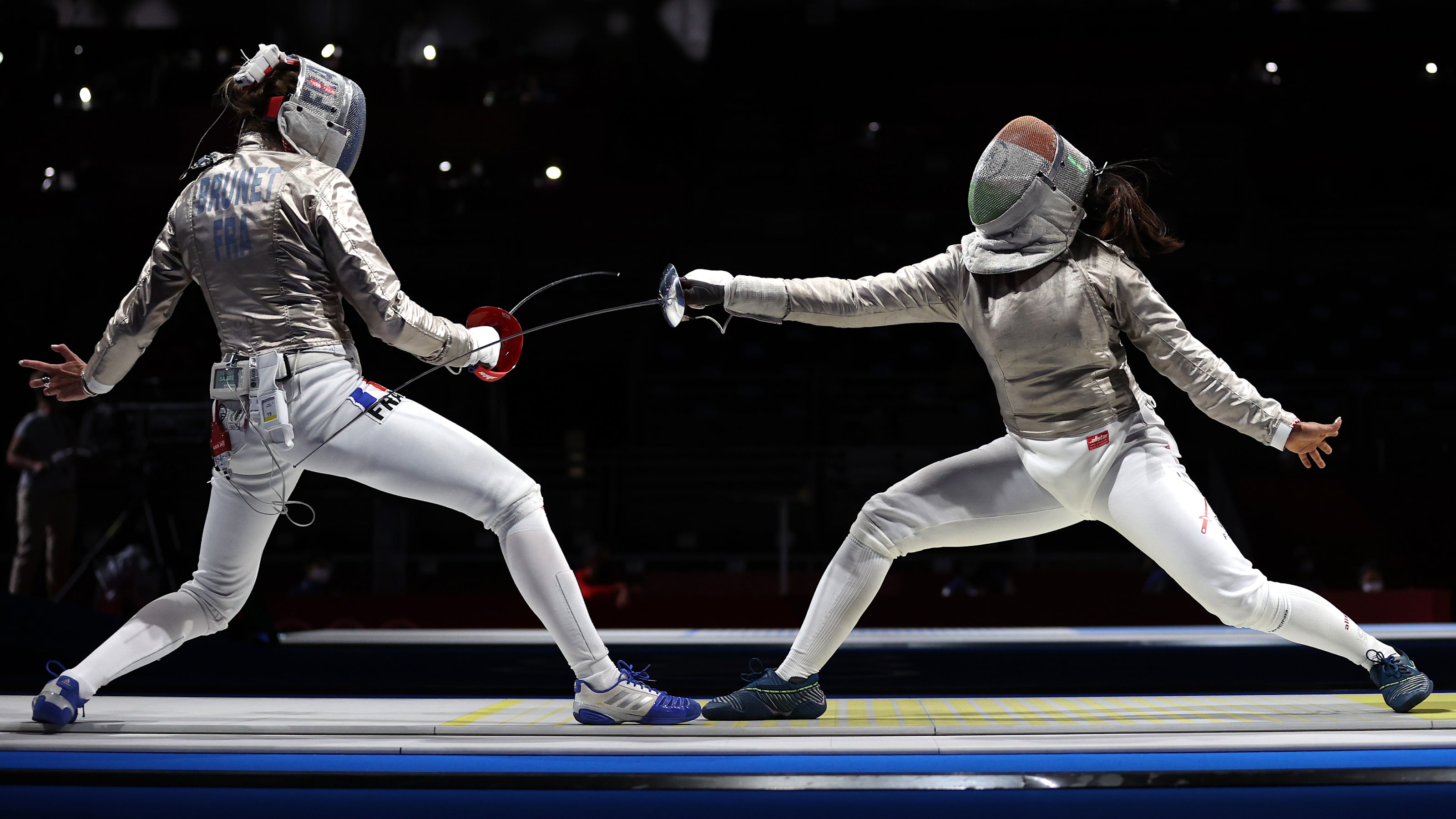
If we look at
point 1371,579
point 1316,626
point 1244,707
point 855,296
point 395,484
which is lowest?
point 1371,579

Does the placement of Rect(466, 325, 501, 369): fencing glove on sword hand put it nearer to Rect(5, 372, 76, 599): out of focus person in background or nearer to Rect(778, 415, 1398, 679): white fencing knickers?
Rect(778, 415, 1398, 679): white fencing knickers

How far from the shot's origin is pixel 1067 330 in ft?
5.76

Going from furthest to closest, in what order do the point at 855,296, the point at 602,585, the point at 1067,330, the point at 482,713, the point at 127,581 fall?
the point at 602,585 < the point at 127,581 < the point at 482,713 < the point at 855,296 < the point at 1067,330

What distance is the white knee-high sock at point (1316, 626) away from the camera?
1.74 meters

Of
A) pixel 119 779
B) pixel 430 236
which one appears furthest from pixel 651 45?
pixel 119 779

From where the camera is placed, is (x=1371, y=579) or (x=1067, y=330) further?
(x=1371, y=579)

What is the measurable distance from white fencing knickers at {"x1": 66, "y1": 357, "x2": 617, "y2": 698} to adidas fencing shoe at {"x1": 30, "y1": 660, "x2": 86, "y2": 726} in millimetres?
14

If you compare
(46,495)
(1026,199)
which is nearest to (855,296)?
(1026,199)

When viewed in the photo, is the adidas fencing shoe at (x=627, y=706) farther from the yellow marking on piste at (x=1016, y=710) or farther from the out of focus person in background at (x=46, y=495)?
the out of focus person in background at (x=46, y=495)

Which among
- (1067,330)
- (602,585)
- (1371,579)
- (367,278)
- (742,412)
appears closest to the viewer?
(367,278)

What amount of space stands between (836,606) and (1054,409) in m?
0.50

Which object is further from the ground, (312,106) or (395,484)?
(312,106)

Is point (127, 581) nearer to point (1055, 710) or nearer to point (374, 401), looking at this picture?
point (374, 401)

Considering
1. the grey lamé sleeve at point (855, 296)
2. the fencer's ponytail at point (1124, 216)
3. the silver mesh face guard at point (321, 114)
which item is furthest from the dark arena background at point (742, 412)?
the silver mesh face guard at point (321, 114)
